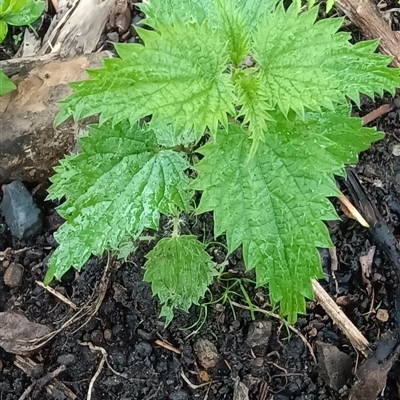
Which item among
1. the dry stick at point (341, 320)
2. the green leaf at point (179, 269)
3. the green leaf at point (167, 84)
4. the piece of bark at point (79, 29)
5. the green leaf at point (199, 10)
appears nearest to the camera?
the green leaf at point (167, 84)

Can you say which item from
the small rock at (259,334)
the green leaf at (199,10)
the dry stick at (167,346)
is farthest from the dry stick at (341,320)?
the green leaf at (199,10)

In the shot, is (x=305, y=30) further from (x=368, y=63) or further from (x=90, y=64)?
(x=90, y=64)

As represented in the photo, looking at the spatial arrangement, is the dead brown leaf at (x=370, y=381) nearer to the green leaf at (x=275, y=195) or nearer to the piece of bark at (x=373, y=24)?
the green leaf at (x=275, y=195)

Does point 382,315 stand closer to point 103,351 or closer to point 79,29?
point 103,351

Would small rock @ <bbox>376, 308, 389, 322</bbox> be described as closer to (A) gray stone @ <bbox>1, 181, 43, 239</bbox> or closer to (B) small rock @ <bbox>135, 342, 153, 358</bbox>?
(B) small rock @ <bbox>135, 342, 153, 358</bbox>

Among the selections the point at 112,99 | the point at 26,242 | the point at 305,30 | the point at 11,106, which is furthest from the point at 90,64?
the point at 305,30

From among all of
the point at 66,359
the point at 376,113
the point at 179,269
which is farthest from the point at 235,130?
the point at 66,359
